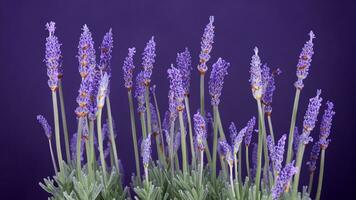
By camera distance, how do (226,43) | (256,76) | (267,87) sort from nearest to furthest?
1. (256,76)
2. (267,87)
3. (226,43)

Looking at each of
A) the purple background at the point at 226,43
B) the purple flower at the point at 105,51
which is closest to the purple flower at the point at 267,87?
the purple flower at the point at 105,51

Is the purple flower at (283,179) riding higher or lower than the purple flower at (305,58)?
lower

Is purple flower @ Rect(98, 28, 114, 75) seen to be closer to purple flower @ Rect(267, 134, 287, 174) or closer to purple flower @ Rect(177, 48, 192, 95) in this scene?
purple flower @ Rect(177, 48, 192, 95)

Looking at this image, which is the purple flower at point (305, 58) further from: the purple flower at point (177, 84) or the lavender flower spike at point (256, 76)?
the purple flower at point (177, 84)

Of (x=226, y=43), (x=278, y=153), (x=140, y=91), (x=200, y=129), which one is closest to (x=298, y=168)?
(x=278, y=153)

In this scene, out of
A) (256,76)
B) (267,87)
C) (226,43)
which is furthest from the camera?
(226,43)

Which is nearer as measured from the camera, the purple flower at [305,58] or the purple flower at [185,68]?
the purple flower at [305,58]

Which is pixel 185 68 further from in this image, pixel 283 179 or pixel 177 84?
pixel 283 179

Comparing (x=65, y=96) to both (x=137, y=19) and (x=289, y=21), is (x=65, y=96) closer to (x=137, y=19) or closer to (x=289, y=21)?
(x=137, y=19)
